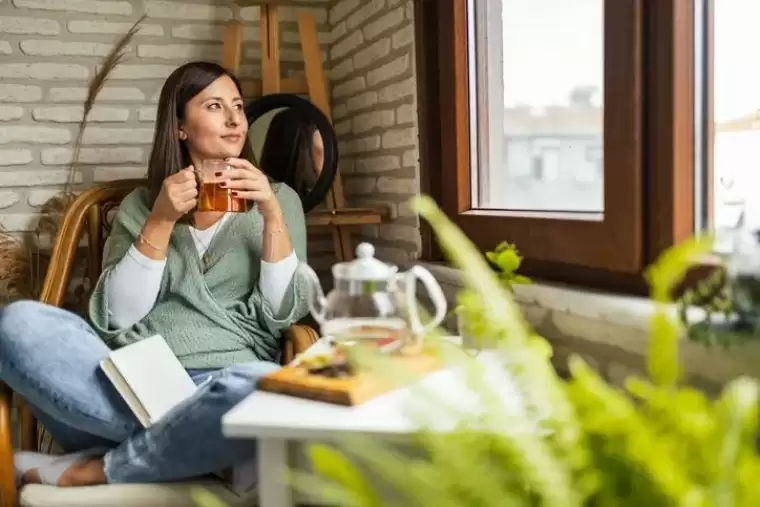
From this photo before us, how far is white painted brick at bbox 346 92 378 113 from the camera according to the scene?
2.38 m

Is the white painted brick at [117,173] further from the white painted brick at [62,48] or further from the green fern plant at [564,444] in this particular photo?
the green fern plant at [564,444]

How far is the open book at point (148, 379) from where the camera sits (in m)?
1.57

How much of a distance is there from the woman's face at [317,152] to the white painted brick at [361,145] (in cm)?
17

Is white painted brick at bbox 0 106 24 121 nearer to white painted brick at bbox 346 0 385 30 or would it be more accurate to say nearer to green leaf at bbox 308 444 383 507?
white painted brick at bbox 346 0 385 30

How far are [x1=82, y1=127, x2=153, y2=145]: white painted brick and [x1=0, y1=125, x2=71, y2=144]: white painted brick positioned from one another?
0.06m

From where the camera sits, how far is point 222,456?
150 centimetres

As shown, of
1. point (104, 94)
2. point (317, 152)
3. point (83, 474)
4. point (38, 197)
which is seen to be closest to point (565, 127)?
point (317, 152)

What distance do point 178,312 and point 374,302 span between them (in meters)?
0.77

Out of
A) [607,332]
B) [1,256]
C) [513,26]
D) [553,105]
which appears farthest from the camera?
[1,256]

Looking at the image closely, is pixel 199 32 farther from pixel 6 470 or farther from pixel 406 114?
pixel 6 470

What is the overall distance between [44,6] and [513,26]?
4.82 ft

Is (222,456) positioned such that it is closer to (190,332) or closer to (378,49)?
(190,332)

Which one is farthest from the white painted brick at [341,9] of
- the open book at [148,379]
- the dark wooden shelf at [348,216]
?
the open book at [148,379]

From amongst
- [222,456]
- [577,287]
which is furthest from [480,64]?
[222,456]
